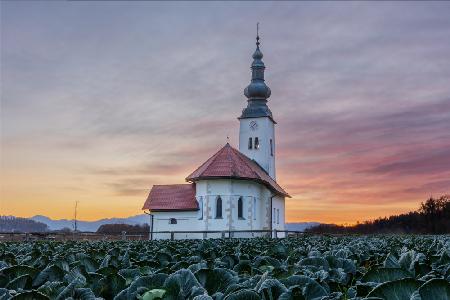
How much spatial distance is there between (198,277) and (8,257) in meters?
3.47

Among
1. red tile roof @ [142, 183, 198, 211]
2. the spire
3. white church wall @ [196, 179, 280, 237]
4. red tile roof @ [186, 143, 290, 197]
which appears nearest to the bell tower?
the spire

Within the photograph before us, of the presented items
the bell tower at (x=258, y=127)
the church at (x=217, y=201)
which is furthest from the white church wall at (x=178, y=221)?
the bell tower at (x=258, y=127)

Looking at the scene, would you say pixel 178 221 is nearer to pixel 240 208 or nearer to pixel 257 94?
pixel 240 208

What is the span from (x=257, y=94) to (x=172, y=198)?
17.6m

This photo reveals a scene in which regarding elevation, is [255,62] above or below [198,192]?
above

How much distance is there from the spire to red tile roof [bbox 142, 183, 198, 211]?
1267 cm

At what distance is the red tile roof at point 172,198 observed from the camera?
162ft

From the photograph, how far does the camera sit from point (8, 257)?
5137 mm

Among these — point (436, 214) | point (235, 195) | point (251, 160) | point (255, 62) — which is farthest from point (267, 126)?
point (436, 214)

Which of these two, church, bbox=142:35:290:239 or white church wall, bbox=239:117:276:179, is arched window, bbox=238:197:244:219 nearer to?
church, bbox=142:35:290:239

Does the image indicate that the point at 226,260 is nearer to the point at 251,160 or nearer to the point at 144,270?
the point at 144,270

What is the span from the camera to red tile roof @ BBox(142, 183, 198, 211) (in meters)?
49.3

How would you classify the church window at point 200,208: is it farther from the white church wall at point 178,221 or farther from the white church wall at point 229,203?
the white church wall at point 178,221

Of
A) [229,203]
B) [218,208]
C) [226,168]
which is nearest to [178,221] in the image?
[218,208]
